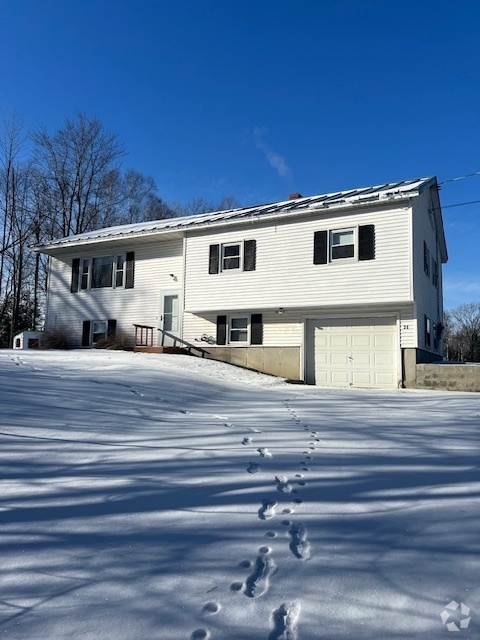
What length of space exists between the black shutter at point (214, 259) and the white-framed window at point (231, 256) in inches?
8.4

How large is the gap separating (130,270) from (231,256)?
14.9 ft

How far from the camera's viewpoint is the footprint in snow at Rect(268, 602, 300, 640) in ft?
5.97

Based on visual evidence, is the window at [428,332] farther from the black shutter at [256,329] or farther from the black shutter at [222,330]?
the black shutter at [222,330]

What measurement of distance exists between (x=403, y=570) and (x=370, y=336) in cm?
1236

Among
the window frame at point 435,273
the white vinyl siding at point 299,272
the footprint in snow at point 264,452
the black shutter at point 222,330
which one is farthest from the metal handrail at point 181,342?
the footprint in snow at point 264,452

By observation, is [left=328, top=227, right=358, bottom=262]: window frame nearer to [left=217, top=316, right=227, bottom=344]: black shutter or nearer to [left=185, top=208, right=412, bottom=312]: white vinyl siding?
[left=185, top=208, right=412, bottom=312]: white vinyl siding

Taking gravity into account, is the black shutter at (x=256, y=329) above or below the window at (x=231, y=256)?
below

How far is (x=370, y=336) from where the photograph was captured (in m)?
14.2

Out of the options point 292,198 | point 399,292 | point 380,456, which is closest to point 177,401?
point 380,456

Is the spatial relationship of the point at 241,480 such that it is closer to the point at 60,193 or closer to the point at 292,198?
the point at 292,198

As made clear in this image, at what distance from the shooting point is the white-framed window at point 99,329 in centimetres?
1838

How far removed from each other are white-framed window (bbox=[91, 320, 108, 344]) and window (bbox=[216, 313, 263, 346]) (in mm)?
5057

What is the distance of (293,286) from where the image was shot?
14789 millimetres

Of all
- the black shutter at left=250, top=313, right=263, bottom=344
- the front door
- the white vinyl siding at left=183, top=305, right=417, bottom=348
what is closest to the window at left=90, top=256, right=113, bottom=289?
the front door
